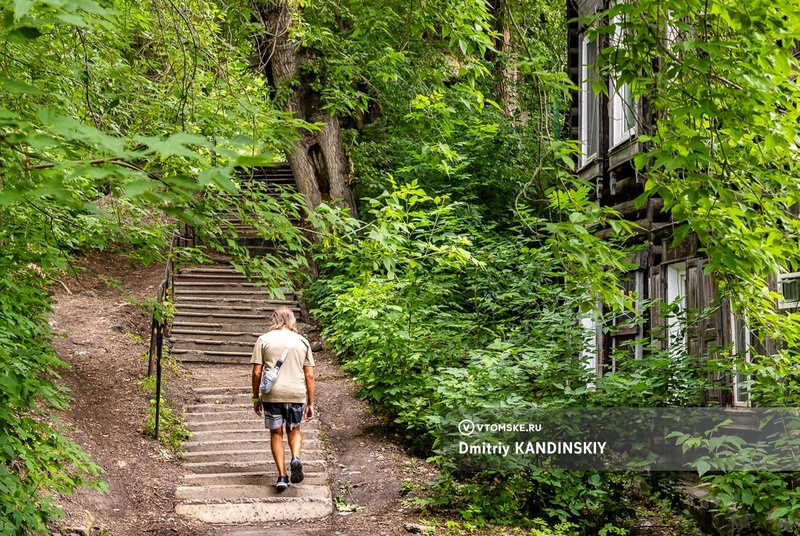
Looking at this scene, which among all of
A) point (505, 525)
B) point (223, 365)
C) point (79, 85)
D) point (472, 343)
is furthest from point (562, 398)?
Answer: point (223, 365)

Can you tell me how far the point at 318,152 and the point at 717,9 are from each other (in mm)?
11786

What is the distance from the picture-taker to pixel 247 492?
24.0 ft

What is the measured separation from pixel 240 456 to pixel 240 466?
290 millimetres

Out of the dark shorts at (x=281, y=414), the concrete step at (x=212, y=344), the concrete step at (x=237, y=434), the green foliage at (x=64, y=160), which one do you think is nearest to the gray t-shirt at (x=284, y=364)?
the dark shorts at (x=281, y=414)

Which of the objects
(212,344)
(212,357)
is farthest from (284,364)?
(212,344)

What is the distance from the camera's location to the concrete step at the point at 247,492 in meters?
7.21

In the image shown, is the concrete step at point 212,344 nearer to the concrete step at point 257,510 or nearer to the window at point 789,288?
the concrete step at point 257,510

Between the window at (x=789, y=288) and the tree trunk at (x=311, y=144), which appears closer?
the window at (x=789, y=288)

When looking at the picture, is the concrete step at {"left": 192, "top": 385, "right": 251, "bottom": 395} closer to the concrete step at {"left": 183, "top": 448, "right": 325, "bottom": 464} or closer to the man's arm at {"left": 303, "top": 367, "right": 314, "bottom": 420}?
the concrete step at {"left": 183, "top": 448, "right": 325, "bottom": 464}

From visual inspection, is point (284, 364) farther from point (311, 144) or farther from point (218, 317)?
point (311, 144)

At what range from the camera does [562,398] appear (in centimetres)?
662

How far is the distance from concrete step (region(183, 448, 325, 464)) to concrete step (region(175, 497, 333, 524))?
1.23 metres

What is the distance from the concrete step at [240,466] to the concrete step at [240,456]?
32 millimetres

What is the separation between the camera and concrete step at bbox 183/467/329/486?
759 centimetres
